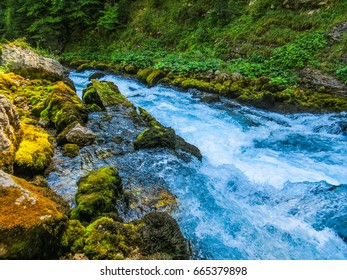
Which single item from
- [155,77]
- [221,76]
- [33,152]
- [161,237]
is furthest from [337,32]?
[33,152]

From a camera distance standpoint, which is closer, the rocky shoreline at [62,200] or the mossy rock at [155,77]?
the rocky shoreline at [62,200]

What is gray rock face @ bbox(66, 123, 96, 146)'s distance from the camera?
5373 millimetres

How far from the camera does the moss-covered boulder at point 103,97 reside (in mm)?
7664

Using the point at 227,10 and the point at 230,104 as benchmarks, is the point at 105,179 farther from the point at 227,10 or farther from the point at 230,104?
the point at 227,10

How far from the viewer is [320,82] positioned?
9828 mm

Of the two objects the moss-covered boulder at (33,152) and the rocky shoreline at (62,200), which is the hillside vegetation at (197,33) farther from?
the moss-covered boulder at (33,152)

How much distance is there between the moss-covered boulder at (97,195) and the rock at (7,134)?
105 centimetres

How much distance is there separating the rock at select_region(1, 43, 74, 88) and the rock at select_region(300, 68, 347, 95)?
341 inches

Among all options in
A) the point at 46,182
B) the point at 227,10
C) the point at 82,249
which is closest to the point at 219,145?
the point at 46,182

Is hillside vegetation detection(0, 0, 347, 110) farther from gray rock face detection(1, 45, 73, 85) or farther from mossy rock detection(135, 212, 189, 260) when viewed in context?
mossy rock detection(135, 212, 189, 260)

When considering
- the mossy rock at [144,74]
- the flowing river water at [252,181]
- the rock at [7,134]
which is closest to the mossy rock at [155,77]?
the mossy rock at [144,74]

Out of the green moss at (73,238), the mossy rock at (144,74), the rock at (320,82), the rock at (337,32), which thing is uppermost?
the rock at (337,32)

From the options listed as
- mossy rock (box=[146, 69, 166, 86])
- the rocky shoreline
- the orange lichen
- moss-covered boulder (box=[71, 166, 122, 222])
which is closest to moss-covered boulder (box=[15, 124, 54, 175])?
the rocky shoreline

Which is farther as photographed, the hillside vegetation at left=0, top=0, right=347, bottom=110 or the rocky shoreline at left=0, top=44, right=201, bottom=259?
the hillside vegetation at left=0, top=0, right=347, bottom=110
